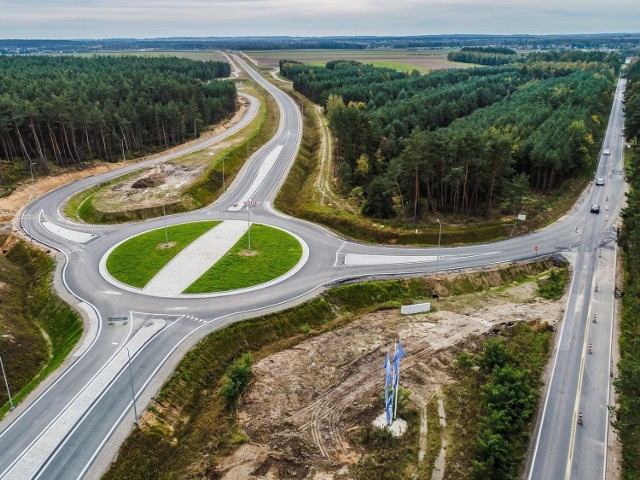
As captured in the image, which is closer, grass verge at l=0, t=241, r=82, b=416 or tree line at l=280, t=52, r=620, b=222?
grass verge at l=0, t=241, r=82, b=416

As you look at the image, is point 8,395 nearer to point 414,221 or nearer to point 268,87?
point 414,221

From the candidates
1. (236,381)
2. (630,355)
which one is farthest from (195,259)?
(630,355)

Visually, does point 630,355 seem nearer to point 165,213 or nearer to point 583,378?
point 583,378

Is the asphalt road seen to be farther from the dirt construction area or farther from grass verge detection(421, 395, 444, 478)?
grass verge detection(421, 395, 444, 478)

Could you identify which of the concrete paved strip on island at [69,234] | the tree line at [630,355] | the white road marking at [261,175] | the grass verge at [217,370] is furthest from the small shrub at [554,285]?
the concrete paved strip on island at [69,234]

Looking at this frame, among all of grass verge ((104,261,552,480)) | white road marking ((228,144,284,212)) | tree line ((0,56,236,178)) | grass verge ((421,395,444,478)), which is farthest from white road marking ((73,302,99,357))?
tree line ((0,56,236,178))

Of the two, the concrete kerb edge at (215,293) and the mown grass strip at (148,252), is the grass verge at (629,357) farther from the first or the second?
the mown grass strip at (148,252)
